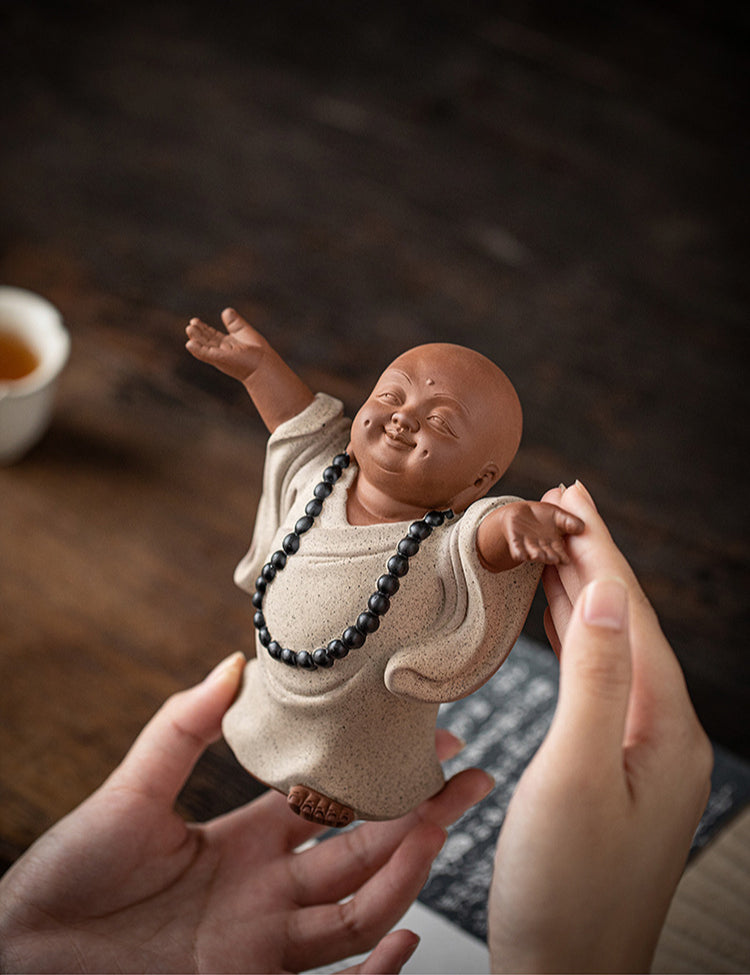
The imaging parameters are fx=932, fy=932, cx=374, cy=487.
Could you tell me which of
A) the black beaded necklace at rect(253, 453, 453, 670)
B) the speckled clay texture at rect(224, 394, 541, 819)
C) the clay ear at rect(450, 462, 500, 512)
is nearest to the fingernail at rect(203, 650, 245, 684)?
the speckled clay texture at rect(224, 394, 541, 819)

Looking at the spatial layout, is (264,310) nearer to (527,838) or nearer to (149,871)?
(149,871)

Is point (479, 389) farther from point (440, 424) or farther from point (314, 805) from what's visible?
point (314, 805)

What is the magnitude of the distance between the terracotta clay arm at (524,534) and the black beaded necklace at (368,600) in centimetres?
8

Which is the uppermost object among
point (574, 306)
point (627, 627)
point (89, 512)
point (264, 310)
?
point (627, 627)

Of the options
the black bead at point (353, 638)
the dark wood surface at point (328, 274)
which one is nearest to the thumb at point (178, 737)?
the dark wood surface at point (328, 274)

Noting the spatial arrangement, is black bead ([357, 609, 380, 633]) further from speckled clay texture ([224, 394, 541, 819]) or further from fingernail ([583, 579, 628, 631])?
fingernail ([583, 579, 628, 631])

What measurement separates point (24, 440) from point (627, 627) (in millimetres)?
1445

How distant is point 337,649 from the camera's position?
101cm

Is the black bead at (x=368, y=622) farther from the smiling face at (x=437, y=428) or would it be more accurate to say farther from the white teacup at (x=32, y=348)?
the white teacup at (x=32, y=348)

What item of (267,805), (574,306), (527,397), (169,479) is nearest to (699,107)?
(574,306)

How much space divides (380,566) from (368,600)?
0.13 feet

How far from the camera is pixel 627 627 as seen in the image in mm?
871

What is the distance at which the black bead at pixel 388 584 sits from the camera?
3.25ft

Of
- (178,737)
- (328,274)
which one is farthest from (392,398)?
(328,274)
